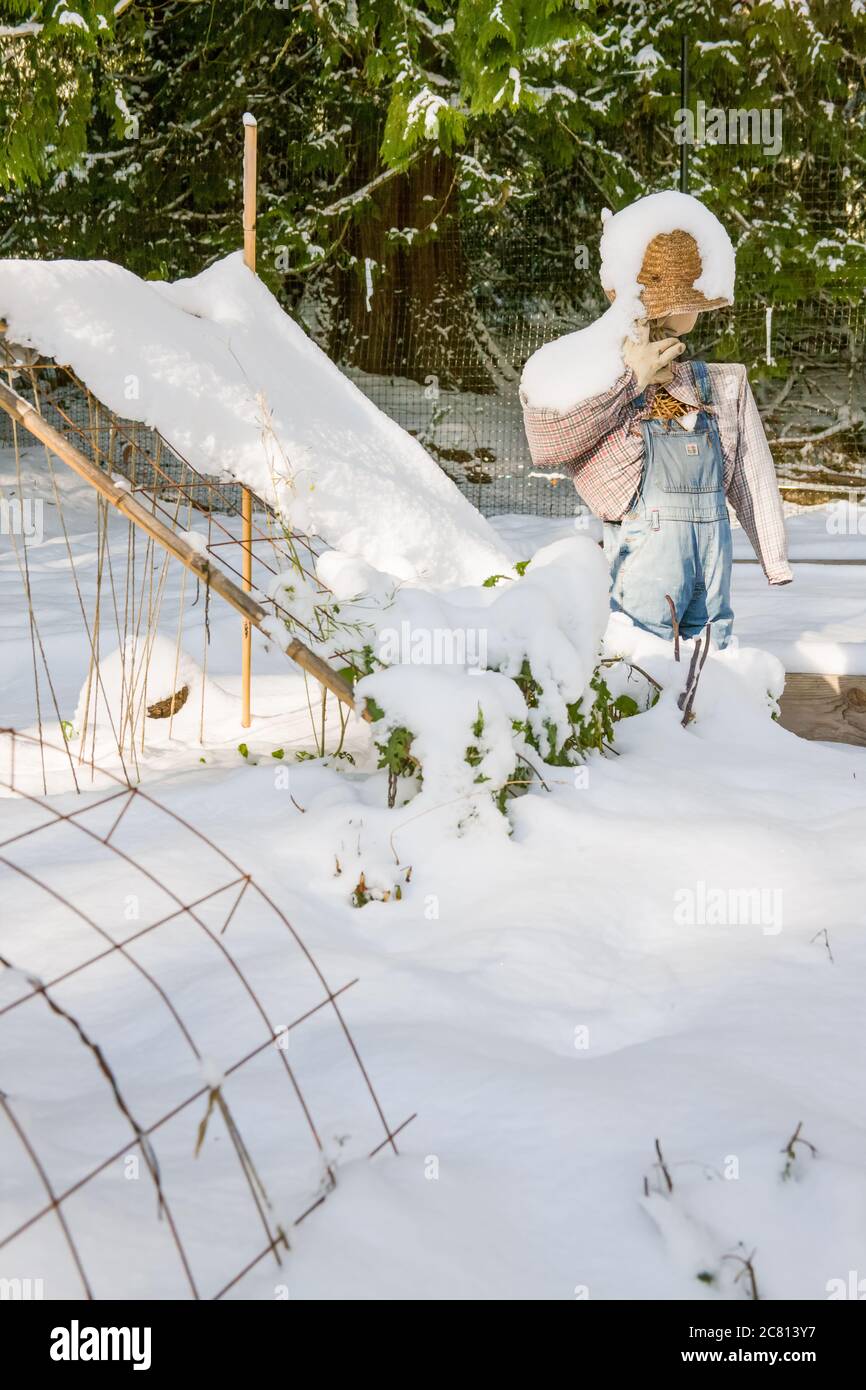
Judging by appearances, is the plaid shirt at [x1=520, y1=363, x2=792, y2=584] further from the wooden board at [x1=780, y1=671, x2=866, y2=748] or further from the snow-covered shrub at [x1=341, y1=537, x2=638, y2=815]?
the wooden board at [x1=780, y1=671, x2=866, y2=748]

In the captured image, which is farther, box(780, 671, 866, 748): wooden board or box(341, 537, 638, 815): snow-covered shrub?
box(780, 671, 866, 748): wooden board

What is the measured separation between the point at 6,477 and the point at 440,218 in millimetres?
3860

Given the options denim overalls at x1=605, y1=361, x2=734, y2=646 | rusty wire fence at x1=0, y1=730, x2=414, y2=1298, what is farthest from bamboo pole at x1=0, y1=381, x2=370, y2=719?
denim overalls at x1=605, y1=361, x2=734, y2=646

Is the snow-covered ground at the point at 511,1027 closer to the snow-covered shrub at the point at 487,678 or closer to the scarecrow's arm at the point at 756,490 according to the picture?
the snow-covered shrub at the point at 487,678

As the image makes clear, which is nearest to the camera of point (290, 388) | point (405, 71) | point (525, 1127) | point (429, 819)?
point (525, 1127)

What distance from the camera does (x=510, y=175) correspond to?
27.1ft

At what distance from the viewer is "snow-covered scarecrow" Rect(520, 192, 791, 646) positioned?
110 inches

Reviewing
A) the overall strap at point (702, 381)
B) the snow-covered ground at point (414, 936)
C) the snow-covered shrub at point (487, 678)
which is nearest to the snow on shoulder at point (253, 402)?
the snow-covered ground at point (414, 936)

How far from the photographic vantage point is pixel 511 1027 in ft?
5.68

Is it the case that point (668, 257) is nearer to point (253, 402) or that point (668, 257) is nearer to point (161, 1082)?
point (253, 402)

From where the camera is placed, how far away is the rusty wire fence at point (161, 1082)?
120cm

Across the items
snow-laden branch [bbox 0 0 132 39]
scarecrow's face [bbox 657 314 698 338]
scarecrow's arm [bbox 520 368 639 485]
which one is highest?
snow-laden branch [bbox 0 0 132 39]
